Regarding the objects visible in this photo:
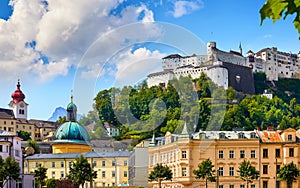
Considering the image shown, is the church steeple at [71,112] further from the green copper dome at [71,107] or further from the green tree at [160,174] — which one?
the green tree at [160,174]

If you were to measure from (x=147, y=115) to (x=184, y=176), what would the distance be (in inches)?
933

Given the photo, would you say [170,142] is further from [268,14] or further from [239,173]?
[268,14]

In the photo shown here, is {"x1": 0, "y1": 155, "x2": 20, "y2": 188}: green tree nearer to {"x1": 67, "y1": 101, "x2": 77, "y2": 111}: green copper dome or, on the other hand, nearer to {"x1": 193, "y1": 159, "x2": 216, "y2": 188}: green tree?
{"x1": 193, "y1": 159, "x2": 216, "y2": 188}: green tree

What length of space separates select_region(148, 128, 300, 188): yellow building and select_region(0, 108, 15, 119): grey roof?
277ft

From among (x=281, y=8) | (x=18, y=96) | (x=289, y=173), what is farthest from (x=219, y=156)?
(x=18, y=96)

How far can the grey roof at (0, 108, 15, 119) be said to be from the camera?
13950 cm

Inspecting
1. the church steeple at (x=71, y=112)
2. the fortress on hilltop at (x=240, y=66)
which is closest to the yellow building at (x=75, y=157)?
the church steeple at (x=71, y=112)

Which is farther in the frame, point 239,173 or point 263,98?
point 263,98

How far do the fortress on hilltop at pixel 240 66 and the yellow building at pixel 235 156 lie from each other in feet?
126

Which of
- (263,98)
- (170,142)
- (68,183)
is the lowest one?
(68,183)

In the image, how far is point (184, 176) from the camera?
198 feet

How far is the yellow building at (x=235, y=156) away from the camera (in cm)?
6050

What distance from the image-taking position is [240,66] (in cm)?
15288

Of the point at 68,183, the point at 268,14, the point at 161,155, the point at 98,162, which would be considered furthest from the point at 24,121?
the point at 268,14
